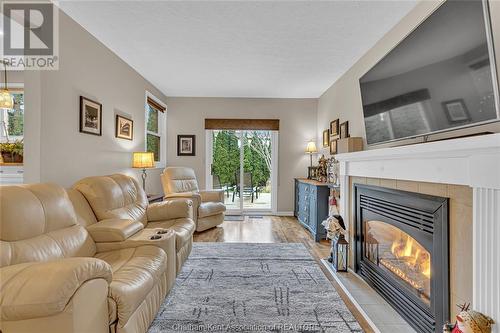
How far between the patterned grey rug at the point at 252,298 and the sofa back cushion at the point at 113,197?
2.75 feet

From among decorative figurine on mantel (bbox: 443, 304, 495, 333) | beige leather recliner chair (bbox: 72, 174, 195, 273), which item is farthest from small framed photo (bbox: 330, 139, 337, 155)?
decorative figurine on mantel (bbox: 443, 304, 495, 333)

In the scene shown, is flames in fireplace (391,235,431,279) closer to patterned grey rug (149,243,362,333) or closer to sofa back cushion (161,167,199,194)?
patterned grey rug (149,243,362,333)

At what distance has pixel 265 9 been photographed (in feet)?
7.98

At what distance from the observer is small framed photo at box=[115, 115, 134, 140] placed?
11.7 ft

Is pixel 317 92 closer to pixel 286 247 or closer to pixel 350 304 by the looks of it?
pixel 286 247

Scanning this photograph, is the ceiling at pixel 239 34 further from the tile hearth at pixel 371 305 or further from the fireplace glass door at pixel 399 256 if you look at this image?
the tile hearth at pixel 371 305

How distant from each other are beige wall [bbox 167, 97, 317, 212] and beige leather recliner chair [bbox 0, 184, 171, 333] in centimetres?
373

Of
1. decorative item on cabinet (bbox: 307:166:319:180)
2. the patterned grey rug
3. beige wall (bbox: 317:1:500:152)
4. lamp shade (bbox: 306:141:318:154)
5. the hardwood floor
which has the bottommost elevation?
the patterned grey rug

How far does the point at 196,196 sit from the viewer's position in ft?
14.4

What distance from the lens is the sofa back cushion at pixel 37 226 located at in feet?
4.88

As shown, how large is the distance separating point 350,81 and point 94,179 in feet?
11.5

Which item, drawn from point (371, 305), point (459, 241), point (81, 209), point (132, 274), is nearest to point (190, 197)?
point (81, 209)

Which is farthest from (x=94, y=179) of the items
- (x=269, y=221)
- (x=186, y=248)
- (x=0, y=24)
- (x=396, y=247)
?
(x=269, y=221)

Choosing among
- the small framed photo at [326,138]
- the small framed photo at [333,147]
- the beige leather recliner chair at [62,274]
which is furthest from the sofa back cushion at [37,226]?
the small framed photo at [326,138]
